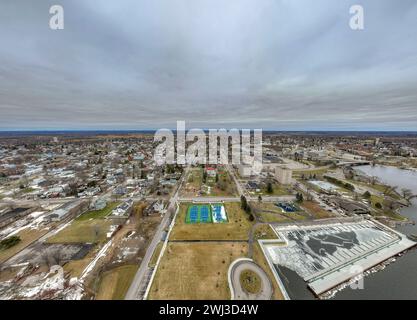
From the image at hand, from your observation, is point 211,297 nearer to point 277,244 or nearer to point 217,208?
point 277,244

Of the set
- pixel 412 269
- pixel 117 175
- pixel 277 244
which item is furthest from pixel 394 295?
pixel 117 175

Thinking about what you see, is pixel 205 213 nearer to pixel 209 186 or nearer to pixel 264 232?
pixel 264 232

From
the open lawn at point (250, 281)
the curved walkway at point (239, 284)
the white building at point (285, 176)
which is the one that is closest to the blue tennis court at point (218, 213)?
the curved walkway at point (239, 284)

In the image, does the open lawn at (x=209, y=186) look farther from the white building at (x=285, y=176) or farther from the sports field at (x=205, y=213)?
the white building at (x=285, y=176)

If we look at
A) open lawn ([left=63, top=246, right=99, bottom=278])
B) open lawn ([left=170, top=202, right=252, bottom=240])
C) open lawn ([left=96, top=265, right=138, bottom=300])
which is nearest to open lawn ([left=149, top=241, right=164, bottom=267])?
open lawn ([left=96, top=265, right=138, bottom=300])

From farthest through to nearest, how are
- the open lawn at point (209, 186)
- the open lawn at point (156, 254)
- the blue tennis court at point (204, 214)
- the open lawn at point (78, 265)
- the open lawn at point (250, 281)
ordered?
the open lawn at point (209, 186), the blue tennis court at point (204, 214), the open lawn at point (156, 254), the open lawn at point (78, 265), the open lawn at point (250, 281)

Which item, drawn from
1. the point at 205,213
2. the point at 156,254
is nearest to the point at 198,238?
the point at 156,254

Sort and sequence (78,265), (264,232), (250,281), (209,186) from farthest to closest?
(209,186)
(264,232)
(78,265)
(250,281)
